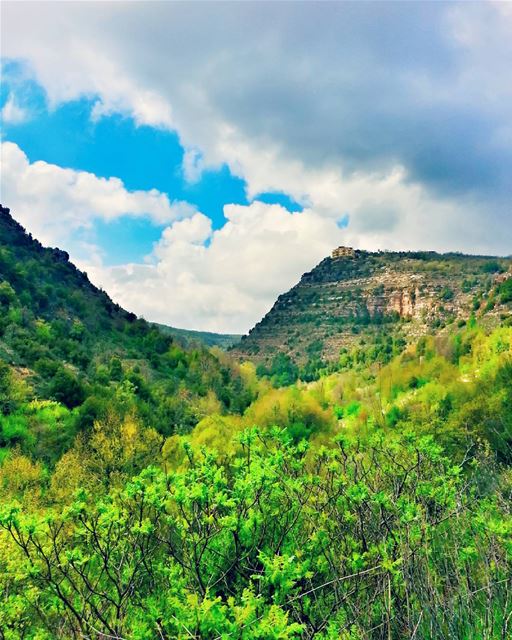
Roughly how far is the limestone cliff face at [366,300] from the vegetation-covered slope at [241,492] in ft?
82.0

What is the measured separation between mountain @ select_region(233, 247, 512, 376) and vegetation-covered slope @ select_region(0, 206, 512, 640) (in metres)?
21.2

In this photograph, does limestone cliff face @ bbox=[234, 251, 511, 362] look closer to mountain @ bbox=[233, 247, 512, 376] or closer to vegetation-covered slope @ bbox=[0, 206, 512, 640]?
mountain @ bbox=[233, 247, 512, 376]

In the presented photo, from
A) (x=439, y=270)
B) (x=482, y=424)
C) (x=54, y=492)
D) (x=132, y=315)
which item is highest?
(x=439, y=270)

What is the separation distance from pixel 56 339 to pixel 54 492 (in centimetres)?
4402

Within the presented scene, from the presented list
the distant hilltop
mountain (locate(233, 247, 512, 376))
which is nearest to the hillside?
mountain (locate(233, 247, 512, 376))

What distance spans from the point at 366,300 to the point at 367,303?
6.22ft

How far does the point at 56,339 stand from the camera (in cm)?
6219

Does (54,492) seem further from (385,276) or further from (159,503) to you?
(385,276)

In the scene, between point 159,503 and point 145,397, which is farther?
point 145,397

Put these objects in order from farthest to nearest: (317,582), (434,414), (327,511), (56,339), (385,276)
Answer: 1. (385,276)
2. (56,339)
3. (434,414)
4. (327,511)
5. (317,582)

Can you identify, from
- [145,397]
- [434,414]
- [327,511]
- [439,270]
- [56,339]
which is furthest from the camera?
[439,270]

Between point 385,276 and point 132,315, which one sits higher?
point 385,276

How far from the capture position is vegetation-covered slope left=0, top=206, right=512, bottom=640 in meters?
5.60

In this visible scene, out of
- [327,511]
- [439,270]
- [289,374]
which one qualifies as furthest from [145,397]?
[439,270]
